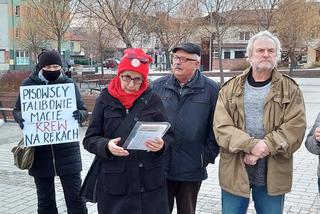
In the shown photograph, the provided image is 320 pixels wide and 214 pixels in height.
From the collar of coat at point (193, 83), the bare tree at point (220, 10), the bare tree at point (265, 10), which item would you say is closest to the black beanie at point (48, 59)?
the collar of coat at point (193, 83)

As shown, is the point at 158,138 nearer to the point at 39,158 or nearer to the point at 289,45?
the point at 39,158

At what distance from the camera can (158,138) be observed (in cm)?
292

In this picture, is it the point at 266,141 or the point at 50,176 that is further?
the point at 50,176

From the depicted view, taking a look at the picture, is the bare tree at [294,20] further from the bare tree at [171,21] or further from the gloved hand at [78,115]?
the gloved hand at [78,115]

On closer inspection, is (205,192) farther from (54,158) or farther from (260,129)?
(260,129)

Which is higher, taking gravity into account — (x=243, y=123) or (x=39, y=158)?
(x=243, y=123)

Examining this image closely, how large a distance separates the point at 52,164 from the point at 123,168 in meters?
1.34

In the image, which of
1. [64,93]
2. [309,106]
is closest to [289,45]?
[309,106]

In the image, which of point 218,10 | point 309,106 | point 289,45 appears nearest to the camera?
point 309,106

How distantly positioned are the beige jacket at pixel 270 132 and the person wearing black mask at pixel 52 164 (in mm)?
1538

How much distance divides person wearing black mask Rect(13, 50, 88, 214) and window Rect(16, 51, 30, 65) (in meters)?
54.5

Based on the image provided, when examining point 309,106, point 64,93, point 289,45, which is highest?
point 289,45

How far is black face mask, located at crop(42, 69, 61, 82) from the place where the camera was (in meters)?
4.18

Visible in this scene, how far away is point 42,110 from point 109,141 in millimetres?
1647
